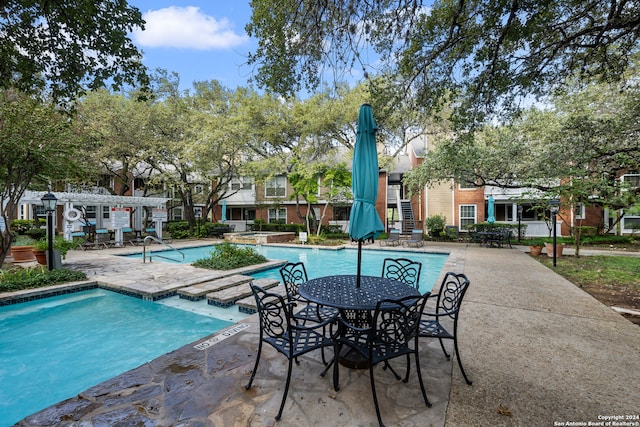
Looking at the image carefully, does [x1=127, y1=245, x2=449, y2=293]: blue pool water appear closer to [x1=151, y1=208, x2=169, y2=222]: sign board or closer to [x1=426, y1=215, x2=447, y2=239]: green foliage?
[x1=151, y1=208, x2=169, y2=222]: sign board

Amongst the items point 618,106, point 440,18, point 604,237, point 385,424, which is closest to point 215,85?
point 440,18

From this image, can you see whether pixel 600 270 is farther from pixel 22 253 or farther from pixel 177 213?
pixel 177 213

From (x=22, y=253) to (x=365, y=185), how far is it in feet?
44.6

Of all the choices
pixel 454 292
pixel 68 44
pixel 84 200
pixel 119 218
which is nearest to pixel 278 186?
pixel 119 218

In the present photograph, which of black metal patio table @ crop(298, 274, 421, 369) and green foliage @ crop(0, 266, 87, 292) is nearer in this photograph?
black metal patio table @ crop(298, 274, 421, 369)

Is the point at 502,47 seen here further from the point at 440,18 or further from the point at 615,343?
the point at 615,343

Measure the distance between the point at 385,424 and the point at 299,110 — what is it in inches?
691

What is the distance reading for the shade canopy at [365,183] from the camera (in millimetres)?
3471

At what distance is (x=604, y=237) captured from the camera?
56.1 feet

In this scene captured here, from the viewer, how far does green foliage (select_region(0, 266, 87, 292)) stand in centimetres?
673

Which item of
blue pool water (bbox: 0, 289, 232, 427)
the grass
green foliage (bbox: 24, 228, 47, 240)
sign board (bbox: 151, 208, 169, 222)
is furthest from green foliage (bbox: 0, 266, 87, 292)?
the grass

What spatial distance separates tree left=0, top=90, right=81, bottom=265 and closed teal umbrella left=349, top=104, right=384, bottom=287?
7.61 meters

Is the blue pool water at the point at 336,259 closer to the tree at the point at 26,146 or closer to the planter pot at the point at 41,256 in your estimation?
the planter pot at the point at 41,256

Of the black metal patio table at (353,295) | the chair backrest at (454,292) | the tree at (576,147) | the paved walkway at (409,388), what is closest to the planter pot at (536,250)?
the tree at (576,147)
